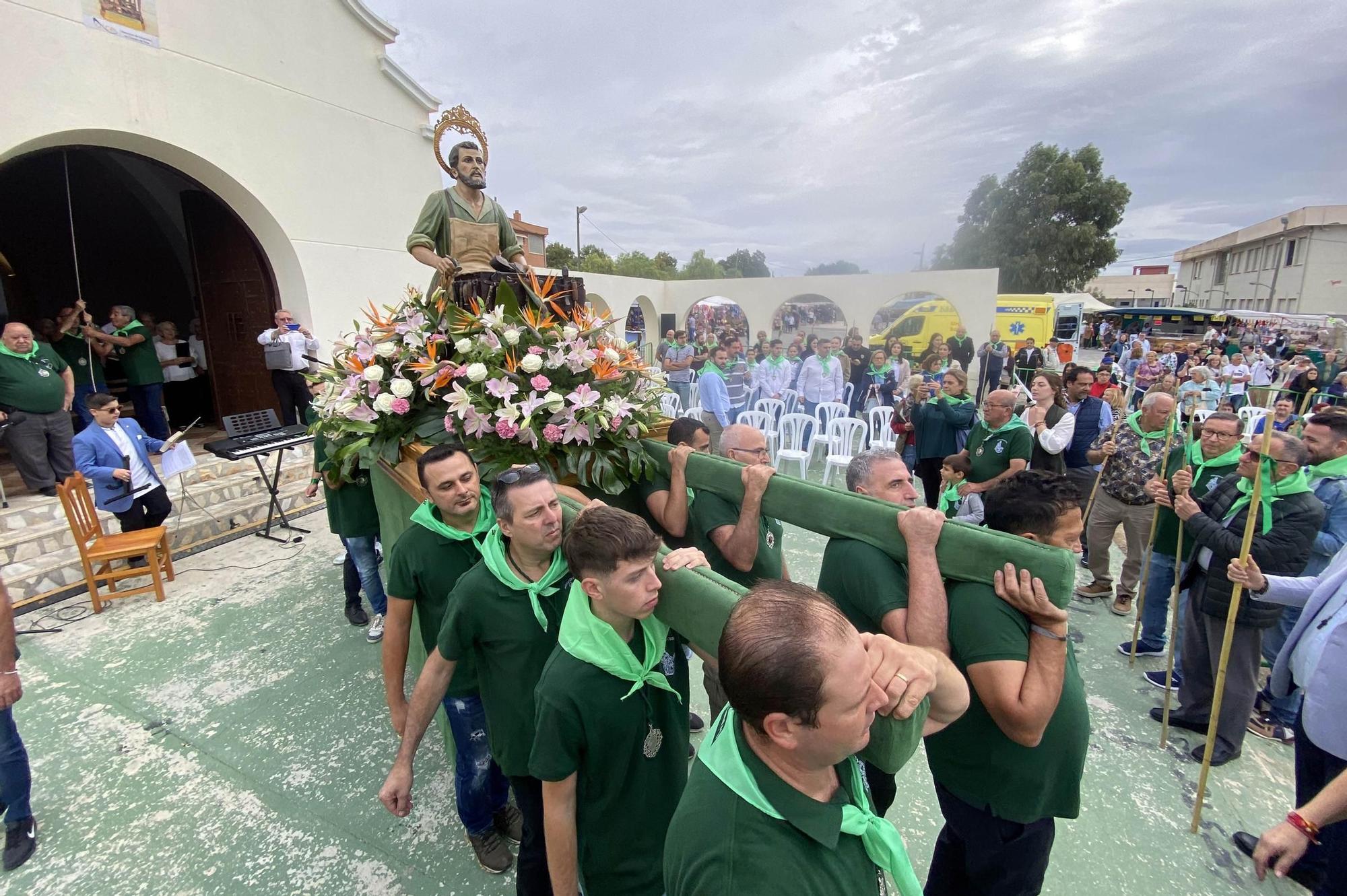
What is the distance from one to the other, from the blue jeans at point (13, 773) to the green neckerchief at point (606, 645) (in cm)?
294

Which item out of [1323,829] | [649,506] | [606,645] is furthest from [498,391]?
[1323,829]

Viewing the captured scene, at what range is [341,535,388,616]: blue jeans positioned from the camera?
4.23 meters

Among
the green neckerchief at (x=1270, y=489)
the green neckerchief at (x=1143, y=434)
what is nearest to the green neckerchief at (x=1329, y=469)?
the green neckerchief at (x=1270, y=489)

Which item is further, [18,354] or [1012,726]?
[18,354]

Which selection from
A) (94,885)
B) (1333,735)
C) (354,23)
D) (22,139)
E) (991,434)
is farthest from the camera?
(354,23)

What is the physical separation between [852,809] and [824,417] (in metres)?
9.24

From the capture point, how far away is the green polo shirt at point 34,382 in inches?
215

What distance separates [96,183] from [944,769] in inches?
570

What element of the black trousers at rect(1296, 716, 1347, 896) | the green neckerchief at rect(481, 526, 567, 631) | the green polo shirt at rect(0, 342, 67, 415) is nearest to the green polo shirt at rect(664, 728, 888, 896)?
the green neckerchief at rect(481, 526, 567, 631)

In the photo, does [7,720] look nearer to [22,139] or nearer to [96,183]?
[22,139]

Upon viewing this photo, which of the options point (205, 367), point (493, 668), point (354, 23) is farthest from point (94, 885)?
point (354, 23)

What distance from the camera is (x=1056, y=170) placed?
27.3 meters

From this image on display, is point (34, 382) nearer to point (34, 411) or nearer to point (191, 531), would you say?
point (34, 411)

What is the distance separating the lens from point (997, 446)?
15.5ft
